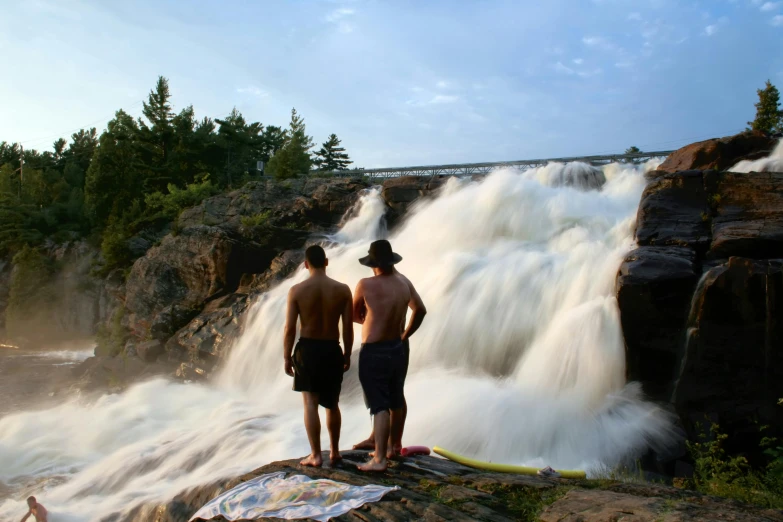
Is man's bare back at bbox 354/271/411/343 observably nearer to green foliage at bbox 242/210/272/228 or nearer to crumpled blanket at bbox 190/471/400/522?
crumpled blanket at bbox 190/471/400/522

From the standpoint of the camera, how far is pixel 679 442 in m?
8.35

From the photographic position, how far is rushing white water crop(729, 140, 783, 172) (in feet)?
48.3

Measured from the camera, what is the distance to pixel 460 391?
9672mm

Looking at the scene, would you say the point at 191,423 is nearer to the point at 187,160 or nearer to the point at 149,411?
the point at 149,411

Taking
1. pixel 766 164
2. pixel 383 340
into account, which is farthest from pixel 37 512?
pixel 766 164

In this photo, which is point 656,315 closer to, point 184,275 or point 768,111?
point 184,275

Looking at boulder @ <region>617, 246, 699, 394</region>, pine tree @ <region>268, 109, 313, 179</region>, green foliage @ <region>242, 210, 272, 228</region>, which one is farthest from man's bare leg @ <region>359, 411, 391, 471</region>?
pine tree @ <region>268, 109, 313, 179</region>

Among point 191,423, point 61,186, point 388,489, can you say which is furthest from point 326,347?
point 61,186

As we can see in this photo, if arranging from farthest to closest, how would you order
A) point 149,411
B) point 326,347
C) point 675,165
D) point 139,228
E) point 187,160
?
point 187,160 → point 139,228 → point 675,165 → point 149,411 → point 326,347

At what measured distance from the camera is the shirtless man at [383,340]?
5.52 metres

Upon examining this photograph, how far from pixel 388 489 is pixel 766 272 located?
6411mm

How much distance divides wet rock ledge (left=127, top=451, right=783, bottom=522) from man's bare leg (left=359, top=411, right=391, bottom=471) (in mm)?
84

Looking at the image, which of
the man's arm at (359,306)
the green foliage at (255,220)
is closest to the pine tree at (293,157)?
the green foliage at (255,220)

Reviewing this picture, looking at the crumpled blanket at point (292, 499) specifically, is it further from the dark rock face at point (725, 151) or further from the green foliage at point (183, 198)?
the green foliage at point (183, 198)
